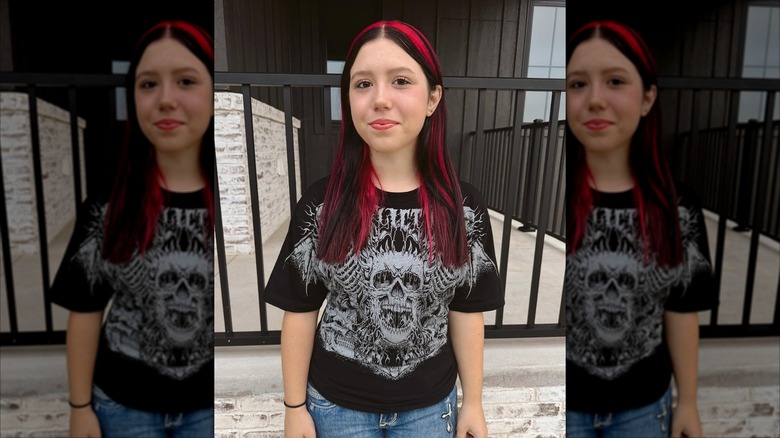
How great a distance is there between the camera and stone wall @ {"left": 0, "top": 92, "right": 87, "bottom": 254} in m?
0.57

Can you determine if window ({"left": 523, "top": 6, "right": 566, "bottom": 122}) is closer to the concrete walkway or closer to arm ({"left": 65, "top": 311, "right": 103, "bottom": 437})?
the concrete walkway

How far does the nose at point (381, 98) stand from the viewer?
77 centimetres

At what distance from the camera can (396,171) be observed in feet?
A: 2.86

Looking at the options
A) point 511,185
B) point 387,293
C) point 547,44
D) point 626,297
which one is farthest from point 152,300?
point 547,44

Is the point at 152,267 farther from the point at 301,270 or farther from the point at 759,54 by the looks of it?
the point at 759,54

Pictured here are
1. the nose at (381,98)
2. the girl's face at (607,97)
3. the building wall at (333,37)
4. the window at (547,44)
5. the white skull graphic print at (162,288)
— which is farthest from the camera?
the window at (547,44)

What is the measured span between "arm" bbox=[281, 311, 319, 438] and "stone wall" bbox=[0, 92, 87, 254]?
19.0 inches

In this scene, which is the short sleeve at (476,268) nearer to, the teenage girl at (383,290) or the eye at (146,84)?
the teenage girl at (383,290)

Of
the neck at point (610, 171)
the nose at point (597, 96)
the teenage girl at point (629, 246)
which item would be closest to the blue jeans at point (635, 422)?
the teenage girl at point (629, 246)

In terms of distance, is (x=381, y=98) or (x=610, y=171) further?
(x=381, y=98)

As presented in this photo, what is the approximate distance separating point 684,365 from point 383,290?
0.54 metres

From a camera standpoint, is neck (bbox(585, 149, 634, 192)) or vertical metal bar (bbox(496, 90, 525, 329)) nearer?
neck (bbox(585, 149, 634, 192))

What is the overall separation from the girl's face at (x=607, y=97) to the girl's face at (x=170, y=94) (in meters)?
0.51

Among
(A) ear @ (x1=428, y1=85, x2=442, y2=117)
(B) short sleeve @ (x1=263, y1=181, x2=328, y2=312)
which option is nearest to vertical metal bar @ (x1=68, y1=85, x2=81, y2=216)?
(B) short sleeve @ (x1=263, y1=181, x2=328, y2=312)
